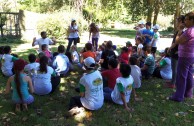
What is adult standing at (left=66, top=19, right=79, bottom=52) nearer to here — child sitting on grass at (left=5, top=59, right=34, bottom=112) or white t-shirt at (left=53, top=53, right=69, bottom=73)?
white t-shirt at (left=53, top=53, right=69, bottom=73)

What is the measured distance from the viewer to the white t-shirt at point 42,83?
598cm

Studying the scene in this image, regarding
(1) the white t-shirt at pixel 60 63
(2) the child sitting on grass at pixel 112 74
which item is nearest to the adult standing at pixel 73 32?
(1) the white t-shirt at pixel 60 63

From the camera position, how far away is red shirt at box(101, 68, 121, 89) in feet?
19.5

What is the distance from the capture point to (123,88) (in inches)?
210

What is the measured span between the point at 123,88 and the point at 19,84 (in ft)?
6.46

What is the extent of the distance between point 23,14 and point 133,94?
12.4 metres

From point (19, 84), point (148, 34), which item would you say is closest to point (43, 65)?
point (19, 84)

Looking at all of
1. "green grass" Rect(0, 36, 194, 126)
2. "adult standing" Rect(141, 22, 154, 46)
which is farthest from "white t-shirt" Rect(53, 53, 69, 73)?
"adult standing" Rect(141, 22, 154, 46)

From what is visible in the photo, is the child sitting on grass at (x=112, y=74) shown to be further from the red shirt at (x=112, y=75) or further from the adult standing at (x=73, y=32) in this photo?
→ the adult standing at (x=73, y=32)

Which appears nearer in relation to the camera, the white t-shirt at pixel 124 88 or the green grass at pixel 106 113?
the green grass at pixel 106 113

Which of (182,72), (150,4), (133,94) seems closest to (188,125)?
(182,72)

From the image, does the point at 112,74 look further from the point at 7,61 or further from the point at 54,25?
the point at 54,25

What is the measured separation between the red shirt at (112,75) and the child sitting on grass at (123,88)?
1.03 feet

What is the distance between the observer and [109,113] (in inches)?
211
